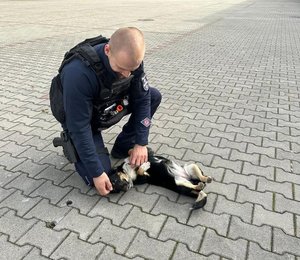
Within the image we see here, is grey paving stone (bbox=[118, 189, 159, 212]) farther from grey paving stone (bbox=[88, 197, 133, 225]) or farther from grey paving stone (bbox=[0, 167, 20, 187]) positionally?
grey paving stone (bbox=[0, 167, 20, 187])

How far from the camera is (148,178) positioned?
2852mm

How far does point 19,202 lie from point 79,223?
0.59 meters

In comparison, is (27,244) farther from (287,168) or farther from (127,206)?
(287,168)

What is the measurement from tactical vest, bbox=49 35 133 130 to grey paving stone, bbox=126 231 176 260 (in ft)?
3.30

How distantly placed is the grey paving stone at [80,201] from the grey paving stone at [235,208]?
99cm

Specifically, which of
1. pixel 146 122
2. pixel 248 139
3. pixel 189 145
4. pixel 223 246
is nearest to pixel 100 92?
pixel 146 122

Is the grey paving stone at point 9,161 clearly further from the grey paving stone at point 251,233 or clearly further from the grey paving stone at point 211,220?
the grey paving stone at point 251,233

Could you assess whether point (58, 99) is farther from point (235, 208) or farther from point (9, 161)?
point (235, 208)

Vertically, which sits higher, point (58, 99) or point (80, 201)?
point (58, 99)

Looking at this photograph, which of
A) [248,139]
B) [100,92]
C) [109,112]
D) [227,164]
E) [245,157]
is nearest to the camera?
[100,92]

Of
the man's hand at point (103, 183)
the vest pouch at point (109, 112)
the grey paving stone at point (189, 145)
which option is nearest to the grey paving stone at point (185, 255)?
the man's hand at point (103, 183)

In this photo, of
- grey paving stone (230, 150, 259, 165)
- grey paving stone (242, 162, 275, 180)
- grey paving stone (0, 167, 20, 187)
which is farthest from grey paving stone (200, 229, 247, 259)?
grey paving stone (0, 167, 20, 187)

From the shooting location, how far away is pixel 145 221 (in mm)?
2430

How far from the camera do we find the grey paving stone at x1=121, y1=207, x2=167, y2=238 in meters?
2.35
